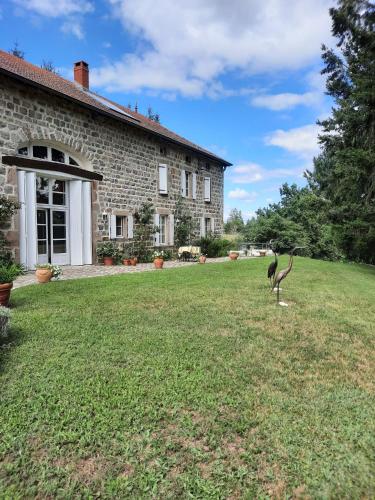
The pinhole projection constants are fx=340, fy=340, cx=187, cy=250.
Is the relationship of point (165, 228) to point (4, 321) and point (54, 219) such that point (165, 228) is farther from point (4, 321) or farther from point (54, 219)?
point (4, 321)

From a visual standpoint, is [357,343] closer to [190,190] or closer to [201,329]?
[201,329]

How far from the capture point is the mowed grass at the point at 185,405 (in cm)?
210

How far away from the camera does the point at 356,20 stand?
39.5 feet

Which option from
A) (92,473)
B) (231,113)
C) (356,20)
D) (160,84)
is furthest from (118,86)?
(92,473)

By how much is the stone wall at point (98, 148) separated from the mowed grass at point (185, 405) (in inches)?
266

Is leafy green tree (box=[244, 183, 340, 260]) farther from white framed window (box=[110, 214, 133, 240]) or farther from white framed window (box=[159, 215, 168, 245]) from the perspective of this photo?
white framed window (box=[110, 214, 133, 240])

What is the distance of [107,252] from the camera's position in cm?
1262

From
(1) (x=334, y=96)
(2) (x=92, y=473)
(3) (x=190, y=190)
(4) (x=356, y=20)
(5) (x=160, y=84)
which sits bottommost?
(2) (x=92, y=473)

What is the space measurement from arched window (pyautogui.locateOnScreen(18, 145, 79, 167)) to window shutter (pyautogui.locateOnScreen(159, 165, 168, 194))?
4.53m

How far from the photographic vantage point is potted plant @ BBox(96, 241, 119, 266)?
12.4 meters

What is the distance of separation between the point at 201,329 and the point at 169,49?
11314 mm

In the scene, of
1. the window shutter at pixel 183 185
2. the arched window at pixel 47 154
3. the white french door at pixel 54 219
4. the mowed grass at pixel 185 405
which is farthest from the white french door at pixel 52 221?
the window shutter at pixel 183 185

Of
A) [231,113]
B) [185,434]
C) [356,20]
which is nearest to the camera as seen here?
[185,434]

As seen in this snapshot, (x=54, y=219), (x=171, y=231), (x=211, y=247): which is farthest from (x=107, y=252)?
(x=211, y=247)
